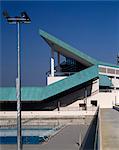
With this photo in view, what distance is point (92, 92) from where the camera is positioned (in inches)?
1833

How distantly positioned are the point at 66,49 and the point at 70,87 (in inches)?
281

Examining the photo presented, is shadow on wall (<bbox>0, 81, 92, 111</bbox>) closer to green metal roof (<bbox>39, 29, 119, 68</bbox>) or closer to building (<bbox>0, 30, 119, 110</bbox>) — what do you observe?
building (<bbox>0, 30, 119, 110</bbox>)

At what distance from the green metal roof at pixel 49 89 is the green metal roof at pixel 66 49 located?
4185mm

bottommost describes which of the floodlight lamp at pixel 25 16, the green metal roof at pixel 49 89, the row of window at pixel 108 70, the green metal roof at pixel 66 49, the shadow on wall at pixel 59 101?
the shadow on wall at pixel 59 101

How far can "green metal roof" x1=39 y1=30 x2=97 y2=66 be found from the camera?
4322cm

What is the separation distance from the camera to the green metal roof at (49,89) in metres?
38.9

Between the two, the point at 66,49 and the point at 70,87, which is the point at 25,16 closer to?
the point at 70,87

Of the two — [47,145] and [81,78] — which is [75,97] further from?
[47,145]

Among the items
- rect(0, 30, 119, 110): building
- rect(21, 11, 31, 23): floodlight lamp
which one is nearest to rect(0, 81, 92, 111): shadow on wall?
rect(0, 30, 119, 110): building

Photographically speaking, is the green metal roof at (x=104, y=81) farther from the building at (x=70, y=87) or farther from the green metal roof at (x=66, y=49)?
the green metal roof at (x=66, y=49)

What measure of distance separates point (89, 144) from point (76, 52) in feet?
97.0

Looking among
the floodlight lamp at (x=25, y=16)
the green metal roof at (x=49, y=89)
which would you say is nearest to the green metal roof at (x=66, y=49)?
the green metal roof at (x=49, y=89)

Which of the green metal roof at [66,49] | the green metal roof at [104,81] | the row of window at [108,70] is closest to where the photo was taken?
the green metal roof at [66,49]

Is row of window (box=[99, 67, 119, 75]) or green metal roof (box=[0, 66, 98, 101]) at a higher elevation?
row of window (box=[99, 67, 119, 75])
